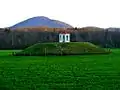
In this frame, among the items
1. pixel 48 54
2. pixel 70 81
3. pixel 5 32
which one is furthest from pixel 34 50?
pixel 5 32

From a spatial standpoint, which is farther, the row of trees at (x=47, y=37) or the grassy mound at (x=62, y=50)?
the row of trees at (x=47, y=37)

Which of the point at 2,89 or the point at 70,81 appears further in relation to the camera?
the point at 70,81

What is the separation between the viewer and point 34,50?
59.9 metres

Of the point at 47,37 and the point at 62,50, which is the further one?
the point at 47,37

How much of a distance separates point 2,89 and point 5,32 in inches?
3853

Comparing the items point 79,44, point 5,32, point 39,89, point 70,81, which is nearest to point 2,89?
point 39,89

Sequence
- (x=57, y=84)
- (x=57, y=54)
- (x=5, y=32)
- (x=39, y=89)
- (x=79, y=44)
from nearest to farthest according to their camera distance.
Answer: (x=39, y=89) → (x=57, y=84) → (x=57, y=54) → (x=79, y=44) → (x=5, y=32)

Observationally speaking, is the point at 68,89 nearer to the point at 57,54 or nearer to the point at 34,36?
the point at 57,54

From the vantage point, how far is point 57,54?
57.0 meters

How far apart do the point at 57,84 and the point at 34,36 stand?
99.1 metres

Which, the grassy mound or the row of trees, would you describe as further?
the row of trees

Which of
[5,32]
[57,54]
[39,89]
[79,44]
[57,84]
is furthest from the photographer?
[5,32]

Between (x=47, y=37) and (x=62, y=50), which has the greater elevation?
(x=47, y=37)

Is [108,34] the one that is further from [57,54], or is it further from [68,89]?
[68,89]
